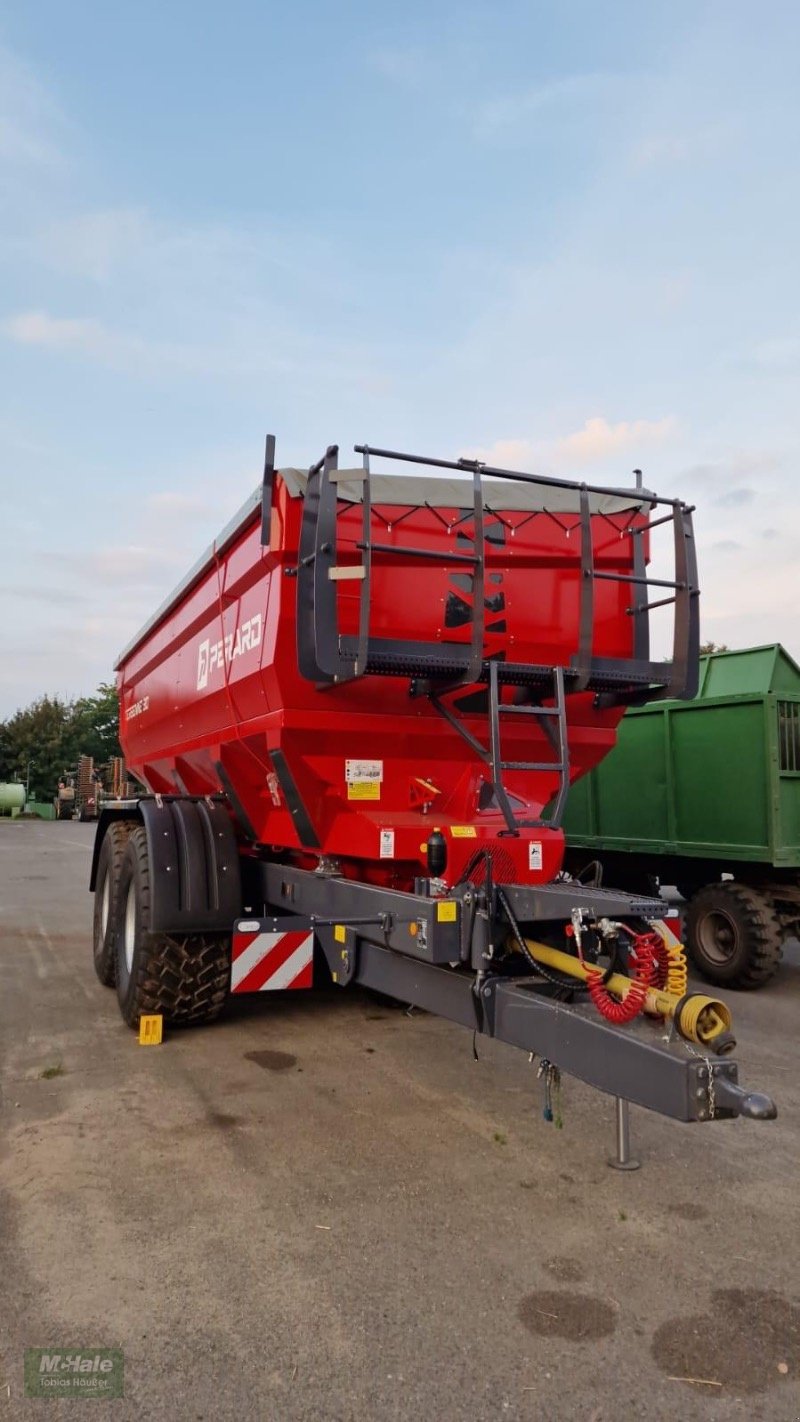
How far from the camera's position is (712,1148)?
4258 mm

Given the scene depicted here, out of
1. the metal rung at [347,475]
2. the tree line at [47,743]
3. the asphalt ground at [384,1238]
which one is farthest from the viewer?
the tree line at [47,743]

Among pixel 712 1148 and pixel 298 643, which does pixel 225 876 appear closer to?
pixel 298 643

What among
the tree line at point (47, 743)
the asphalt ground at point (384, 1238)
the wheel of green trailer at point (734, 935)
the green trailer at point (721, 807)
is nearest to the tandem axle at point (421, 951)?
the asphalt ground at point (384, 1238)

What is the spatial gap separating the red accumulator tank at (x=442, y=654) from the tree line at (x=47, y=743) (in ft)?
189

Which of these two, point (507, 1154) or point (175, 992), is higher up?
point (175, 992)

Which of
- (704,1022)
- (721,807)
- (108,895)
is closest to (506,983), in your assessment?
(704,1022)

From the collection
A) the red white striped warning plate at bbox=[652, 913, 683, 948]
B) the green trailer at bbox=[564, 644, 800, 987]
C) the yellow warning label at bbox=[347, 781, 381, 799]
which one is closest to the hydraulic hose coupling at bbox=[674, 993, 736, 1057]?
the red white striped warning plate at bbox=[652, 913, 683, 948]

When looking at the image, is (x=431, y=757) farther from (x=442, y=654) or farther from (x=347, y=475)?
(x=347, y=475)

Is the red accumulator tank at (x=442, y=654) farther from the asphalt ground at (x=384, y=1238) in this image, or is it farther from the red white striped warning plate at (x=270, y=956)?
the asphalt ground at (x=384, y=1238)

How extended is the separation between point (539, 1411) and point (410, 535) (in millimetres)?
3428

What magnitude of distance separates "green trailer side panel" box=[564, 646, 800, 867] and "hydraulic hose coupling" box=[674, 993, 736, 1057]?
16.4 ft

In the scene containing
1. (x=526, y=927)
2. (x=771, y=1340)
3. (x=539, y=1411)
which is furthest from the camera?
(x=526, y=927)

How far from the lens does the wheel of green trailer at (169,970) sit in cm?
567

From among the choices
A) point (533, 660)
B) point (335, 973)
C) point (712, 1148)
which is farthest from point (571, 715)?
point (712, 1148)
